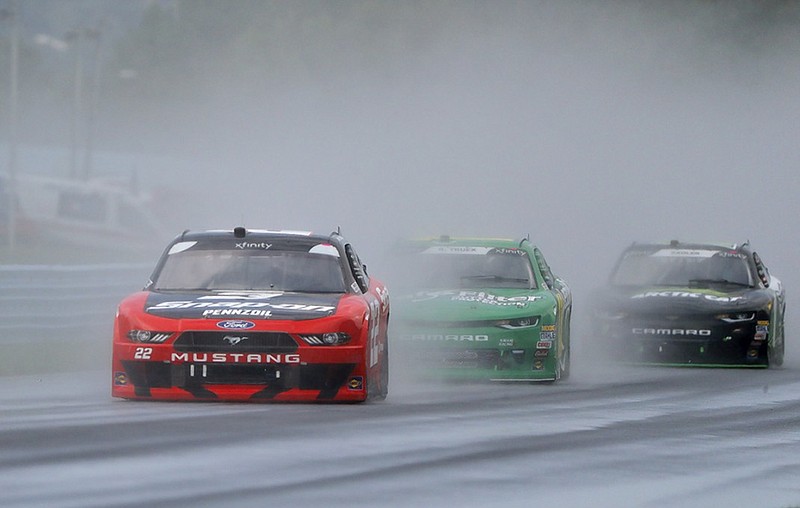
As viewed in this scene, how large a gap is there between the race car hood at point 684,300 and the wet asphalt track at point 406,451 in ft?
14.0

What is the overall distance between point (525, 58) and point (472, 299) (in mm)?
41331

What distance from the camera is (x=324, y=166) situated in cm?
4997

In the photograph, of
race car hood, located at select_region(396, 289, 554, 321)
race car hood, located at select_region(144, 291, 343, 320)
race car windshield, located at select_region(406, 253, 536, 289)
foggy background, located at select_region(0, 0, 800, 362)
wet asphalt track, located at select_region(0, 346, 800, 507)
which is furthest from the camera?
foggy background, located at select_region(0, 0, 800, 362)

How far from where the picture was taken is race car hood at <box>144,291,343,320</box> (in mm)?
11023

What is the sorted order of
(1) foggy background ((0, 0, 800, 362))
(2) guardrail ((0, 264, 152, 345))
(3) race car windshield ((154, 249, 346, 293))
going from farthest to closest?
(1) foggy background ((0, 0, 800, 362)) → (2) guardrail ((0, 264, 152, 345)) → (3) race car windshield ((154, 249, 346, 293))

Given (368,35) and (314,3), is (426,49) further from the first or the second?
(314,3)

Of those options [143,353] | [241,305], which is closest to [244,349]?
[241,305]

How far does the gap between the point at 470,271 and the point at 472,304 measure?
3.94 ft

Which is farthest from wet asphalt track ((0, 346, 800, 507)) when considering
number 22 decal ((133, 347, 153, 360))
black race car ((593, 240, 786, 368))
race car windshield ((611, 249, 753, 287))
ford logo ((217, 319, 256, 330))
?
race car windshield ((611, 249, 753, 287))

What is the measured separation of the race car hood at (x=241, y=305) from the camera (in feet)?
36.2

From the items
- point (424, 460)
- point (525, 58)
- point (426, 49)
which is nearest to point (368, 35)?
point (426, 49)

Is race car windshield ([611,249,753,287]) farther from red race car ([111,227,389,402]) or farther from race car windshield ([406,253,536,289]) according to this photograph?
red race car ([111,227,389,402])

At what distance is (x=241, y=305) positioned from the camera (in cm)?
1121

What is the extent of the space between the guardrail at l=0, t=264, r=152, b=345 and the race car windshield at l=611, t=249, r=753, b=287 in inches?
218
